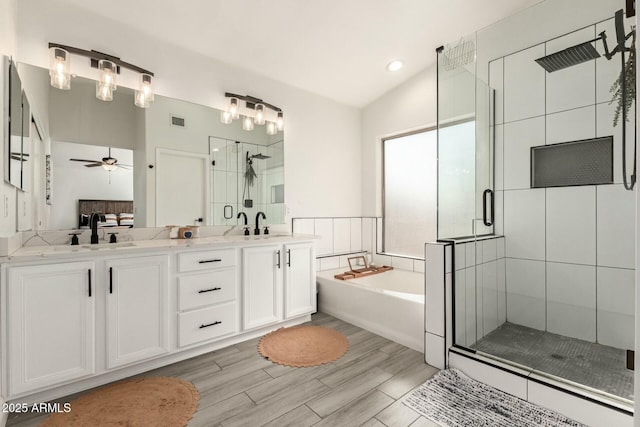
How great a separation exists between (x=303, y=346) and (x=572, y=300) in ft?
6.65

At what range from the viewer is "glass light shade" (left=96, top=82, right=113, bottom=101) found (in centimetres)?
215

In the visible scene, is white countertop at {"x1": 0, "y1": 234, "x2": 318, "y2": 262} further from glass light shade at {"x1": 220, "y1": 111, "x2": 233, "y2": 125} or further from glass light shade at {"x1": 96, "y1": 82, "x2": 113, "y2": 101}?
glass light shade at {"x1": 220, "y1": 111, "x2": 233, "y2": 125}

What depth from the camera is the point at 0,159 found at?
153cm

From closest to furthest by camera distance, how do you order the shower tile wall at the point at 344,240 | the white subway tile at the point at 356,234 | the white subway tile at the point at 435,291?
1. the white subway tile at the point at 435,291
2. the shower tile wall at the point at 344,240
3. the white subway tile at the point at 356,234

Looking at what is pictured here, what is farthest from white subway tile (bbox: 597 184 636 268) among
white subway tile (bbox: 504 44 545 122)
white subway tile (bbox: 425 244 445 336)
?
white subway tile (bbox: 425 244 445 336)

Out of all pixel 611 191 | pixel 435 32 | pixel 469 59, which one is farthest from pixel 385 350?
pixel 435 32

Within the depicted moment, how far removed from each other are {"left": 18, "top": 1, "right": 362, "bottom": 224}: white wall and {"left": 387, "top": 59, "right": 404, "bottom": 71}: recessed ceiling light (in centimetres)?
81

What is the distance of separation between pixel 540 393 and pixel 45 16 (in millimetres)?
3770

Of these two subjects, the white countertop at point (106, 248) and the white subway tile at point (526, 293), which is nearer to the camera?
the white countertop at point (106, 248)

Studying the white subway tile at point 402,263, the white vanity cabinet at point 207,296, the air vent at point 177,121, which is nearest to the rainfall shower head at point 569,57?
the white subway tile at point 402,263

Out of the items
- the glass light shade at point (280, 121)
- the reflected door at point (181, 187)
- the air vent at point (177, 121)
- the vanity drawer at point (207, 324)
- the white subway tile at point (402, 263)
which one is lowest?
the vanity drawer at point (207, 324)

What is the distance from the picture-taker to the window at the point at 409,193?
3346 mm

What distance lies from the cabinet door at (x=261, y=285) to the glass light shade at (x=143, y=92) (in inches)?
55.4

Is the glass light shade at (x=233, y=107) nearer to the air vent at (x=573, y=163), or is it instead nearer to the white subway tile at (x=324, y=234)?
the white subway tile at (x=324, y=234)
